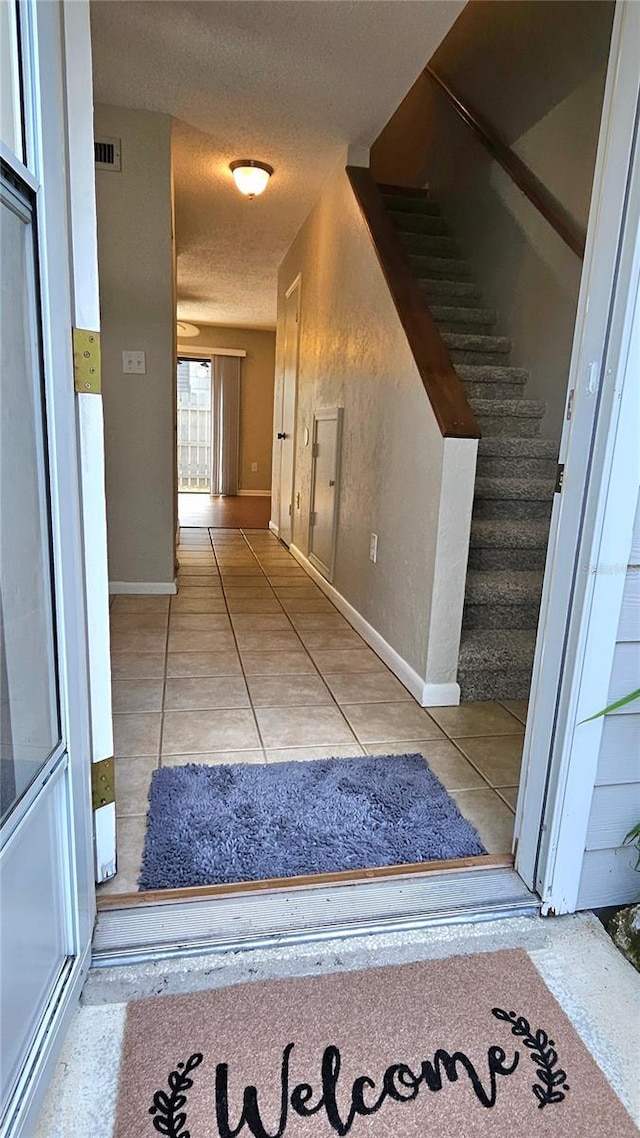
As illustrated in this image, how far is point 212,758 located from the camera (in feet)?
5.96

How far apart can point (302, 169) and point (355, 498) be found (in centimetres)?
202

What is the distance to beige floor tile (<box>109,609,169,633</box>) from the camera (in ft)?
9.71

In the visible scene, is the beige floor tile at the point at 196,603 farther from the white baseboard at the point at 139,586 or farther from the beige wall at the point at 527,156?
the beige wall at the point at 527,156

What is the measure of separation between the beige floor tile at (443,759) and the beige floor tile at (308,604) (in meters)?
1.55

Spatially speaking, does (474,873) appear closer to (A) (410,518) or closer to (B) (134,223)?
(A) (410,518)

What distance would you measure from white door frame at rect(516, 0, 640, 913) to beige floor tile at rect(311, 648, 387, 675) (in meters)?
1.28

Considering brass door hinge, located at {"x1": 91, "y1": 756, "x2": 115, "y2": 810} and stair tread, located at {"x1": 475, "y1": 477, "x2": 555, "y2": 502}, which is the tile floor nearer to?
brass door hinge, located at {"x1": 91, "y1": 756, "x2": 115, "y2": 810}

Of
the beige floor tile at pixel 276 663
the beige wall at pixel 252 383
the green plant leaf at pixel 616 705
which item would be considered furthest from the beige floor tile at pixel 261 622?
the beige wall at pixel 252 383

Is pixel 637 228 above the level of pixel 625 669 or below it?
above

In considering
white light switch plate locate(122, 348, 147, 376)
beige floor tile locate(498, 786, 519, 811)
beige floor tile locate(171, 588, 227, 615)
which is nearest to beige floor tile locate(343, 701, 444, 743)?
beige floor tile locate(498, 786, 519, 811)

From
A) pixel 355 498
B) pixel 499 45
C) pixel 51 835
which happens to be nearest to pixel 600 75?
pixel 499 45

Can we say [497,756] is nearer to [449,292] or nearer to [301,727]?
[301,727]

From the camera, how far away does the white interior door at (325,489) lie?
3551mm

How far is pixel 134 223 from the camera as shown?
3.23 meters
